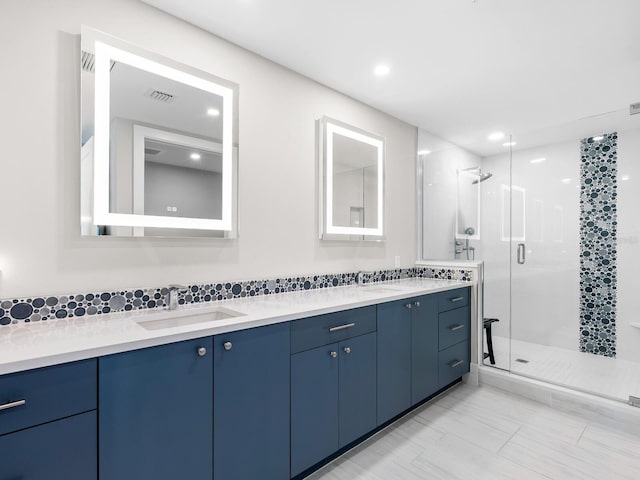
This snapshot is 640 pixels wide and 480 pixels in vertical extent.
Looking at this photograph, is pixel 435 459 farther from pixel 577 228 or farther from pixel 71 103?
pixel 577 228

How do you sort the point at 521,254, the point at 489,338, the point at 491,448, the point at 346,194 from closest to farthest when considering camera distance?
1. the point at 491,448
2. the point at 346,194
3. the point at 489,338
4. the point at 521,254

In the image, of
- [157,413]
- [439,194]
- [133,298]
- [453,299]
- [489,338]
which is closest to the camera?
[157,413]

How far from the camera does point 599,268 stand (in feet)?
11.3

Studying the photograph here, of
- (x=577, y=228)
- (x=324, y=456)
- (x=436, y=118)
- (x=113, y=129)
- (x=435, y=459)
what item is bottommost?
(x=435, y=459)

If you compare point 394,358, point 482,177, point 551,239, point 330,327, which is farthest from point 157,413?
point 551,239

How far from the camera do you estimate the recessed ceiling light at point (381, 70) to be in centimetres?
238

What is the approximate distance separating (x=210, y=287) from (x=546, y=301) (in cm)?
356

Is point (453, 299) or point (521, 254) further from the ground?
point (521, 254)

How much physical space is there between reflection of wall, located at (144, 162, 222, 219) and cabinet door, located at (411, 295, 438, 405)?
153 centimetres

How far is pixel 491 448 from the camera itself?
207cm

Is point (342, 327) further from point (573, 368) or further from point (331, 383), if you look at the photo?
point (573, 368)

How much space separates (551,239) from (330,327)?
9.80 ft

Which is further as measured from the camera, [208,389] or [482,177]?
[482,177]

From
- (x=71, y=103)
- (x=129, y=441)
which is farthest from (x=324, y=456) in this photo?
(x=71, y=103)
